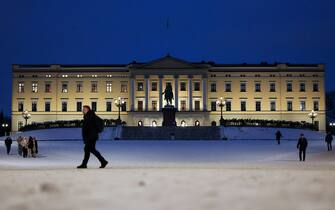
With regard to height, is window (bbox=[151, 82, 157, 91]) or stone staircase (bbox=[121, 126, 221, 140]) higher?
window (bbox=[151, 82, 157, 91])

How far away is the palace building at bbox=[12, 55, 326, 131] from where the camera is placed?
297ft

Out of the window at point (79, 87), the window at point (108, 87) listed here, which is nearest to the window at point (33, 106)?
the window at point (79, 87)

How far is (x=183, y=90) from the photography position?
89.9 metres

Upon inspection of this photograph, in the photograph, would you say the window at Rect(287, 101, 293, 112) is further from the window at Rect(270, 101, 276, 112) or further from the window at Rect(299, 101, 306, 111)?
the window at Rect(270, 101, 276, 112)

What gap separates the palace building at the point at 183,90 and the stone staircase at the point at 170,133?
27945mm

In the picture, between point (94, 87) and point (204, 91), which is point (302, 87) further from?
point (94, 87)

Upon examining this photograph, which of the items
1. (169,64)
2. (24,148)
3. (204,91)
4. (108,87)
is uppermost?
(169,64)

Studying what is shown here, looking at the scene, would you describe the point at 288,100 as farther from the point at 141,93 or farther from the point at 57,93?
the point at 57,93

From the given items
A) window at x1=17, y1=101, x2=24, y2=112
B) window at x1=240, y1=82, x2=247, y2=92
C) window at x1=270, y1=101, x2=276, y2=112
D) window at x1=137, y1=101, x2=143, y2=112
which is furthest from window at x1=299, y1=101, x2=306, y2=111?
window at x1=17, y1=101, x2=24, y2=112

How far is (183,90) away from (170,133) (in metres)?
31.4

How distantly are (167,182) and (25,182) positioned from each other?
7.14 ft

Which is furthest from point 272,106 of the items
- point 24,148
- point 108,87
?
point 24,148

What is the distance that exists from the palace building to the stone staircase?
91.7 feet

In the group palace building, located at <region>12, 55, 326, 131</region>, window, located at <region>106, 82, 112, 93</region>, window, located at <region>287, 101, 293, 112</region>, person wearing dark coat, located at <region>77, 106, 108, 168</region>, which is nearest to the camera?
person wearing dark coat, located at <region>77, 106, 108, 168</region>
